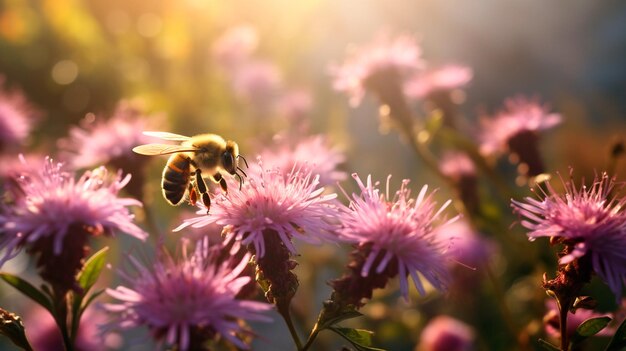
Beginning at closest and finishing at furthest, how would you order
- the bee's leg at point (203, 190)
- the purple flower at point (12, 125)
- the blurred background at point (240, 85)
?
the bee's leg at point (203, 190)
the purple flower at point (12, 125)
the blurred background at point (240, 85)

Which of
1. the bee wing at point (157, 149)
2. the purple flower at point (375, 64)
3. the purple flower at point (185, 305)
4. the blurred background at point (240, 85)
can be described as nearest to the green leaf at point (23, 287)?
the purple flower at point (185, 305)

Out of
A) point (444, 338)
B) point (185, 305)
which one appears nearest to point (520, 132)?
point (444, 338)

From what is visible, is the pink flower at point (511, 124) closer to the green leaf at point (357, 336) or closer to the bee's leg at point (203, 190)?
the bee's leg at point (203, 190)

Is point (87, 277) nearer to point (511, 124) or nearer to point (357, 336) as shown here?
point (357, 336)

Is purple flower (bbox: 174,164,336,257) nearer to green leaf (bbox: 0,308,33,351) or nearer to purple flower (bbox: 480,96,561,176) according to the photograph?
green leaf (bbox: 0,308,33,351)

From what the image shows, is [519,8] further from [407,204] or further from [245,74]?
[407,204]

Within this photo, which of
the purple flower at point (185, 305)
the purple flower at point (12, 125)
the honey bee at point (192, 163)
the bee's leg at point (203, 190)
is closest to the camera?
the purple flower at point (185, 305)

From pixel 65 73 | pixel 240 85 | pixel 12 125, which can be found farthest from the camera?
pixel 65 73

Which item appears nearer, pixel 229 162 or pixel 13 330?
pixel 13 330
